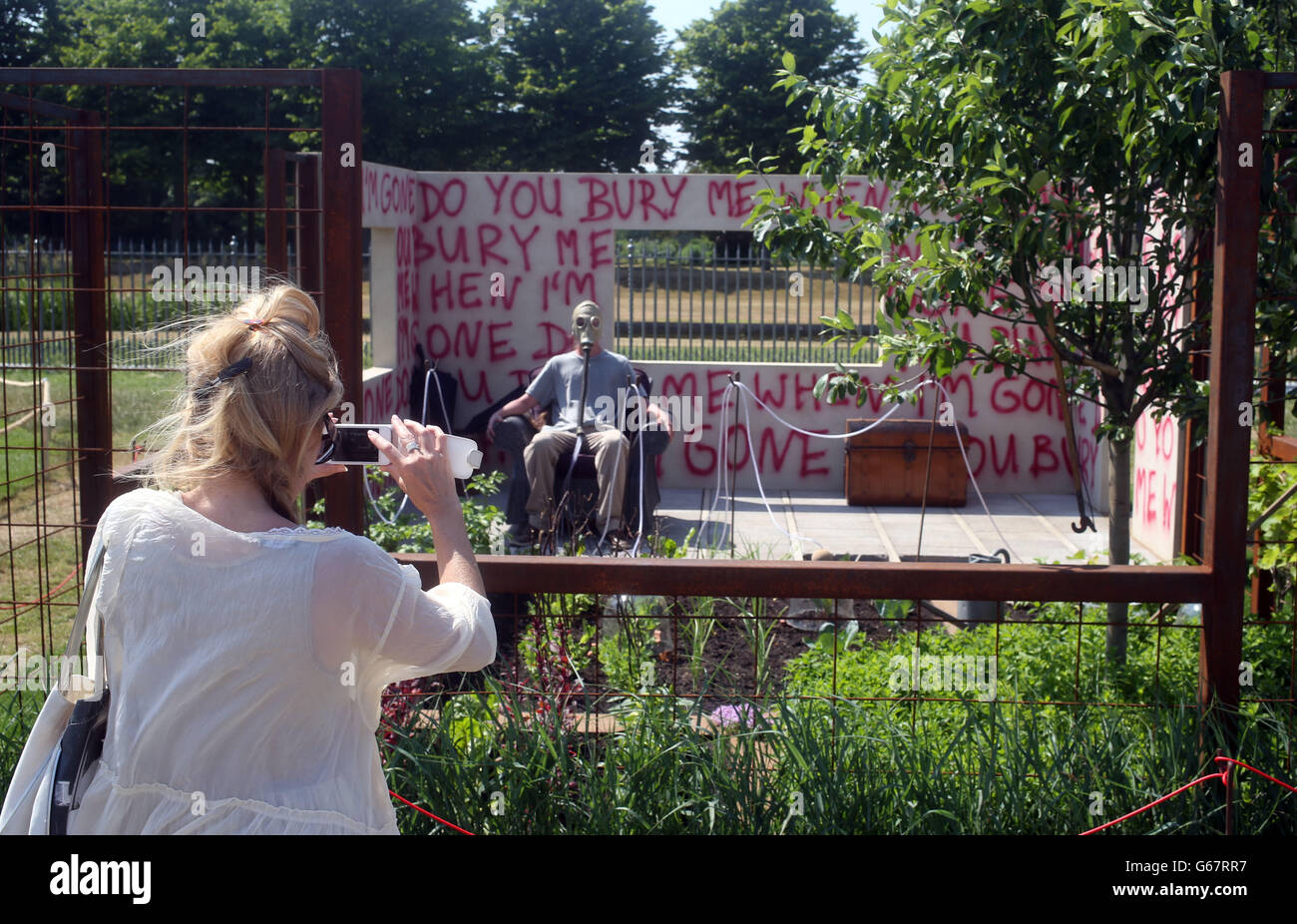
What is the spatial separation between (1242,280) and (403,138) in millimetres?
45289

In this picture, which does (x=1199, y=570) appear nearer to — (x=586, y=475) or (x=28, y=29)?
(x=586, y=475)

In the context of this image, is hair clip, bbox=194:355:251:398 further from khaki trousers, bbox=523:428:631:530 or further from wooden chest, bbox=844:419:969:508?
wooden chest, bbox=844:419:969:508

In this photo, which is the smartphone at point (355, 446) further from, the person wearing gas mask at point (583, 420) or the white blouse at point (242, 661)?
the person wearing gas mask at point (583, 420)

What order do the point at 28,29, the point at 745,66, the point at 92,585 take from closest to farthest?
the point at 92,585 < the point at 28,29 < the point at 745,66

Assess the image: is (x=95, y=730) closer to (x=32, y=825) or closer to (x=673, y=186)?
(x=32, y=825)

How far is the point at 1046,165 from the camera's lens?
420 centimetres

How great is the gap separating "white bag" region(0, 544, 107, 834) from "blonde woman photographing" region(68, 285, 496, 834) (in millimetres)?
45

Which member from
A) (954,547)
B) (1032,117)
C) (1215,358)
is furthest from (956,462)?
(1215,358)

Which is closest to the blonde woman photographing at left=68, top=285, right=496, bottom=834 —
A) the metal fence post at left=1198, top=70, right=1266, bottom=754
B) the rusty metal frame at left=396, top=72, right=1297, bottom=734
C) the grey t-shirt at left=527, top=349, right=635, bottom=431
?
the rusty metal frame at left=396, top=72, right=1297, bottom=734

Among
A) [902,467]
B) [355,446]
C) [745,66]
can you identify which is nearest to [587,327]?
[902,467]

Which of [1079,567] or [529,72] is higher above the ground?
[529,72]

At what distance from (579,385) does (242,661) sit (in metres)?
7.05

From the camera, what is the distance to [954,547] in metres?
8.86
